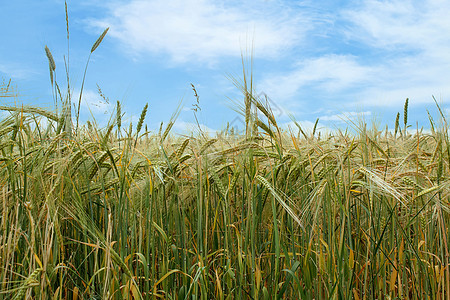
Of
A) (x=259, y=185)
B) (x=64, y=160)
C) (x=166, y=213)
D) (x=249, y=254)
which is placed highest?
(x=64, y=160)

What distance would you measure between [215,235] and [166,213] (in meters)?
0.28

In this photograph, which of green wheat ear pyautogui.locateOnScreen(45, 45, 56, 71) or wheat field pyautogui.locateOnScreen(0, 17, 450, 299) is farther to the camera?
green wheat ear pyautogui.locateOnScreen(45, 45, 56, 71)

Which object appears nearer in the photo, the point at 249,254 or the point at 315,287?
the point at 249,254

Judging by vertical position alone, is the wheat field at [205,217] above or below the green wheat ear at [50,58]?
below

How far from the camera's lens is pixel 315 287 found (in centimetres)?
184

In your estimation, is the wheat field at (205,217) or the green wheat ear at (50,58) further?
the green wheat ear at (50,58)

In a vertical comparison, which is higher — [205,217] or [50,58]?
[50,58]

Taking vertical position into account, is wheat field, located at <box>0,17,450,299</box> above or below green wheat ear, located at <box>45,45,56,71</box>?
below

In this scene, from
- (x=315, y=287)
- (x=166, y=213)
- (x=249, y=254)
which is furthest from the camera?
(x=166, y=213)

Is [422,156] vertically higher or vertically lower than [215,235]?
higher

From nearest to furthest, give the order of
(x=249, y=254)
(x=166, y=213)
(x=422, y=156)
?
(x=249, y=254), (x=166, y=213), (x=422, y=156)

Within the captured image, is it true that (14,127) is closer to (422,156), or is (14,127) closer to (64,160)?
(64,160)

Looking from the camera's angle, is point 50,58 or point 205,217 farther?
point 50,58

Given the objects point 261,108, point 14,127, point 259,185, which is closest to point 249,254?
point 259,185
